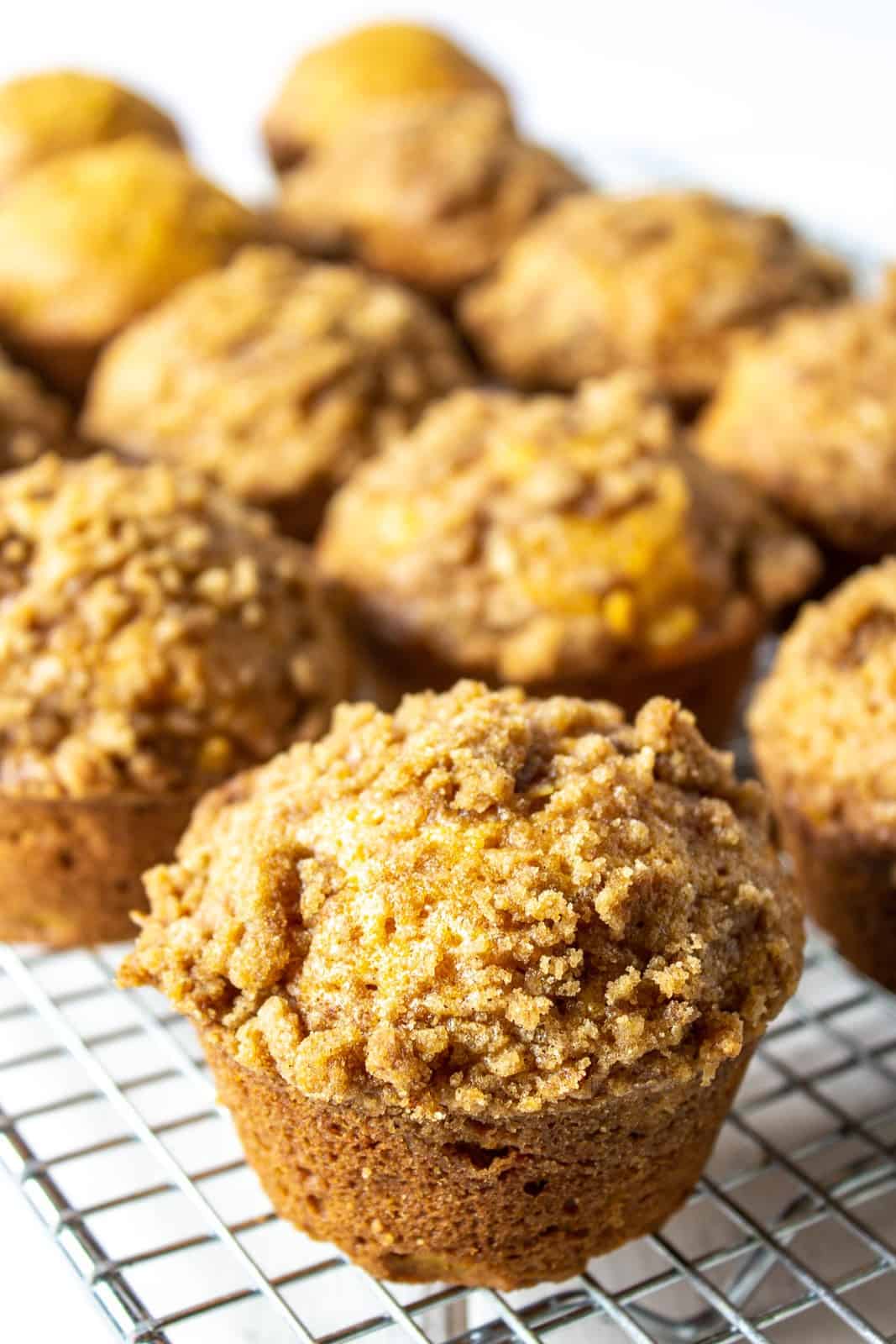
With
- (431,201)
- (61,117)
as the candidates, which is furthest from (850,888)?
(61,117)

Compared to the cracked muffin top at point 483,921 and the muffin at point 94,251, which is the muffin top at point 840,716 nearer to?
the cracked muffin top at point 483,921

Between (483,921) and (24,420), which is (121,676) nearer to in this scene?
(483,921)

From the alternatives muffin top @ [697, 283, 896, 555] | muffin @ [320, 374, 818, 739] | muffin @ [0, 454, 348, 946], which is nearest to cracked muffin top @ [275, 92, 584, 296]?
muffin top @ [697, 283, 896, 555]

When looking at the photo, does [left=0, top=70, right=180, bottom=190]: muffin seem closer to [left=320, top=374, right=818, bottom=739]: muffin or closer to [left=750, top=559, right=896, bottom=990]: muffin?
[left=320, top=374, right=818, bottom=739]: muffin

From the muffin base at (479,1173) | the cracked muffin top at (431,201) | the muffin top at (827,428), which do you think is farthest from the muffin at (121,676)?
the cracked muffin top at (431,201)

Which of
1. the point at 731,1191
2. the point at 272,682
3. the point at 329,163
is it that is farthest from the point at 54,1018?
the point at 329,163

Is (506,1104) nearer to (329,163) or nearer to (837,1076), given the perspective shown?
(837,1076)
